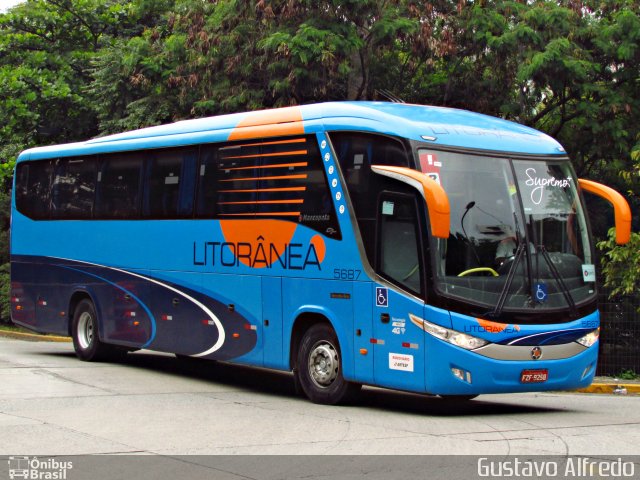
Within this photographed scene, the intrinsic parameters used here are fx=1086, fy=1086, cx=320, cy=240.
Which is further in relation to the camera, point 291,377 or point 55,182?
point 55,182

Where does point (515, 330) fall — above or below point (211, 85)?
below

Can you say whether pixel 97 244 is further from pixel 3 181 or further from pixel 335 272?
pixel 3 181

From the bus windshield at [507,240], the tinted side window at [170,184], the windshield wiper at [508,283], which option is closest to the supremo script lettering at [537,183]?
Answer: the bus windshield at [507,240]

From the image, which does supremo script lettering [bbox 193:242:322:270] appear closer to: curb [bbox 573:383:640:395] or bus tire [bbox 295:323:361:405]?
bus tire [bbox 295:323:361:405]

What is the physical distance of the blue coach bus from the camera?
12.0m

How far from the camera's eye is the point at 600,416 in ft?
41.9

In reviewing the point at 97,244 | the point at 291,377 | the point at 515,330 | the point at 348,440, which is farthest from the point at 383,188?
the point at 97,244

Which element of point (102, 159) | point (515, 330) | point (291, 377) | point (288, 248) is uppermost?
point (102, 159)

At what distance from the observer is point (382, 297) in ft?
40.9

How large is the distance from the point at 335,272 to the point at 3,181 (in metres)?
22.8

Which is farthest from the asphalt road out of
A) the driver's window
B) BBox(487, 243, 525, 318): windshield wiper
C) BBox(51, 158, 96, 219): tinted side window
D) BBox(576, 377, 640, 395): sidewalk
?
BBox(51, 158, 96, 219): tinted side window

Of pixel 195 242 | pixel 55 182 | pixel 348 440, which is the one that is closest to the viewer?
pixel 348 440

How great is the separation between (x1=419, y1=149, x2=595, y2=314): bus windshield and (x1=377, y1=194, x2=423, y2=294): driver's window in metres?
0.32
